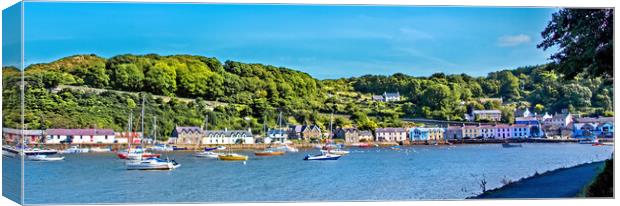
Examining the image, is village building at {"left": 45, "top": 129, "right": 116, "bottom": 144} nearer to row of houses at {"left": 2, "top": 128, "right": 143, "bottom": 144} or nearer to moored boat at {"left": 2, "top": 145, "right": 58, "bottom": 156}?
row of houses at {"left": 2, "top": 128, "right": 143, "bottom": 144}

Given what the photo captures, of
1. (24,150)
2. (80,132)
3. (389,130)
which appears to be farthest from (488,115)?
(24,150)

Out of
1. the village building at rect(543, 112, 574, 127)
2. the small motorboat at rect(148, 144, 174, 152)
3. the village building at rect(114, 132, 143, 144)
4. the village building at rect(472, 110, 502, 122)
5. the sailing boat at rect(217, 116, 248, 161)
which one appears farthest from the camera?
the sailing boat at rect(217, 116, 248, 161)

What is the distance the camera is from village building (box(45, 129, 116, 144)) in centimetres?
1348

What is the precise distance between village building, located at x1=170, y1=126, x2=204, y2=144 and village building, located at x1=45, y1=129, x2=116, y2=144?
1273 millimetres

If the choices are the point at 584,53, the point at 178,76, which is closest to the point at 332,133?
the point at 178,76

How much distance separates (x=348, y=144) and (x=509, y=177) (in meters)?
5.02

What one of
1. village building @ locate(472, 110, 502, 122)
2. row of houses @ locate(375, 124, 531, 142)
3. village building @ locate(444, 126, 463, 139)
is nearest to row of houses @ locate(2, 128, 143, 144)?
row of houses @ locate(375, 124, 531, 142)

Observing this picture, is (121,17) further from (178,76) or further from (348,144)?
(348,144)

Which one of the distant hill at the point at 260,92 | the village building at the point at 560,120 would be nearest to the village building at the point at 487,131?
the distant hill at the point at 260,92

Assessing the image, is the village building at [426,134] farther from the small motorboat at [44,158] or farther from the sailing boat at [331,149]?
the small motorboat at [44,158]

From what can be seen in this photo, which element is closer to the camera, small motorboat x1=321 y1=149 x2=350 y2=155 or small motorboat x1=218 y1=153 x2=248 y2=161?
small motorboat x1=321 y1=149 x2=350 y2=155

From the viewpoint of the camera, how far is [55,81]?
44.0ft

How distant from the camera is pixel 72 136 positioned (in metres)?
14.4

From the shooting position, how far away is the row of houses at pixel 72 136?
1100 cm
